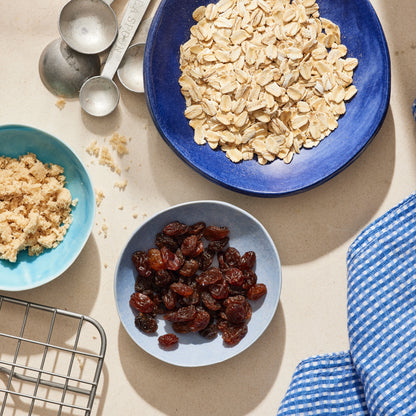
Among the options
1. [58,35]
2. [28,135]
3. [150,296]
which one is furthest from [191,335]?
[58,35]

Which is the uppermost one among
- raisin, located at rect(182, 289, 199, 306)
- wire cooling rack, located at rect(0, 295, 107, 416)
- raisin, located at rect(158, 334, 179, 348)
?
raisin, located at rect(182, 289, 199, 306)

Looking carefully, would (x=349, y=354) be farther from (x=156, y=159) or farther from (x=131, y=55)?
(x=131, y=55)

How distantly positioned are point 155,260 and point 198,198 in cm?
16

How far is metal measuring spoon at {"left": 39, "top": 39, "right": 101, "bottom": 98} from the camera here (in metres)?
0.99

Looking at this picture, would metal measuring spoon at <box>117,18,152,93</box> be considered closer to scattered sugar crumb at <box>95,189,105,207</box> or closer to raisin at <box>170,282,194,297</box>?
scattered sugar crumb at <box>95,189,105,207</box>

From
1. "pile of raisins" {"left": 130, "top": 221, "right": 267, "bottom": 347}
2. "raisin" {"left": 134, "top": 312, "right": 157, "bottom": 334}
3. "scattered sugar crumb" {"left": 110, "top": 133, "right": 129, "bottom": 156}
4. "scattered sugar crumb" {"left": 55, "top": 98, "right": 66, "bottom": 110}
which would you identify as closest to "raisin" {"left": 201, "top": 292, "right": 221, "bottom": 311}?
"pile of raisins" {"left": 130, "top": 221, "right": 267, "bottom": 347}

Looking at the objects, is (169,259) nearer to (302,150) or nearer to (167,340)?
(167,340)

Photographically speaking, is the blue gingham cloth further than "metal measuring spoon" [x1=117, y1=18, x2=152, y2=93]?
No

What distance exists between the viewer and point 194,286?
38.9 inches

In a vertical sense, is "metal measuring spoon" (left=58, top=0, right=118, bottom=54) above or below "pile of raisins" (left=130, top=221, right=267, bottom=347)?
above

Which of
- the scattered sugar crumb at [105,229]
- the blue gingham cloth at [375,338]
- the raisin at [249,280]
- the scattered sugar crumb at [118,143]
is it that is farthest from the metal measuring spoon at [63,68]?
the blue gingham cloth at [375,338]

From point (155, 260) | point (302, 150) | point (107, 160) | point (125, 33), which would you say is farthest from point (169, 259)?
point (125, 33)

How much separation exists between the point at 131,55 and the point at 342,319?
671 millimetres

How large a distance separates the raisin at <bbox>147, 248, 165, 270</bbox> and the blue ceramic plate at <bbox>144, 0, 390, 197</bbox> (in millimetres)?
172
